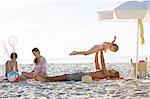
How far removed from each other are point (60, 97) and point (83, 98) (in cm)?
50

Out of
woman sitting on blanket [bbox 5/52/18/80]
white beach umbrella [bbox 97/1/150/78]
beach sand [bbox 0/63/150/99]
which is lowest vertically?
beach sand [bbox 0/63/150/99]

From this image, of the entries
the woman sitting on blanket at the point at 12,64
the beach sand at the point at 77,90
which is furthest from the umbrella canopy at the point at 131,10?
the woman sitting on blanket at the point at 12,64

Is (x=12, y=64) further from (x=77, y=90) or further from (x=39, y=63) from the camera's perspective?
(x=77, y=90)

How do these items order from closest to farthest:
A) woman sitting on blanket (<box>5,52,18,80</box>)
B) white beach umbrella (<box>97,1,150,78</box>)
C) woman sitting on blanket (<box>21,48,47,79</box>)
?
white beach umbrella (<box>97,1,150,78</box>) → woman sitting on blanket (<box>21,48,47,79</box>) → woman sitting on blanket (<box>5,52,18,80</box>)

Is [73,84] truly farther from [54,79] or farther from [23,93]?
[23,93]

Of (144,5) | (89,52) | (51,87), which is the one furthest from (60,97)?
(144,5)

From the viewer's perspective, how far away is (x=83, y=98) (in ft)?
25.3

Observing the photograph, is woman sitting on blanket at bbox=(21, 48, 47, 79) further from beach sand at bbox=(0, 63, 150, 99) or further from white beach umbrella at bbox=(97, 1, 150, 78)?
white beach umbrella at bbox=(97, 1, 150, 78)

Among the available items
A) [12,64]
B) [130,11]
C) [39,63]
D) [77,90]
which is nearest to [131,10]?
[130,11]

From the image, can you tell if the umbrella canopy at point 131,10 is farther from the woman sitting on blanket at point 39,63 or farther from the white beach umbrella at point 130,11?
the woman sitting on blanket at point 39,63

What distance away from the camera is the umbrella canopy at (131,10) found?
1004cm

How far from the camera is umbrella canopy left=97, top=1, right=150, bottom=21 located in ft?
32.9

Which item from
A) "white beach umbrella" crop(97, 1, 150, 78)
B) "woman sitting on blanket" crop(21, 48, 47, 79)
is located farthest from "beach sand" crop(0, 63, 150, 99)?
"white beach umbrella" crop(97, 1, 150, 78)

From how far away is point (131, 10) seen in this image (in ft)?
33.2
